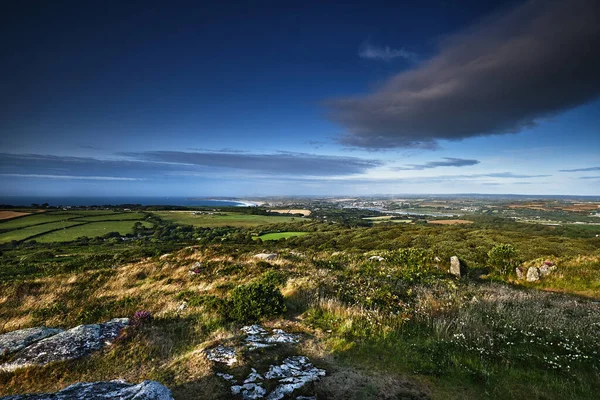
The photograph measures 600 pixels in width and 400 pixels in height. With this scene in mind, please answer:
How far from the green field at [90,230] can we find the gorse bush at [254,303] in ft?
330

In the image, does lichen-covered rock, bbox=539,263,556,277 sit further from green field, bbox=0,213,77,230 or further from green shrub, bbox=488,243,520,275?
green field, bbox=0,213,77,230

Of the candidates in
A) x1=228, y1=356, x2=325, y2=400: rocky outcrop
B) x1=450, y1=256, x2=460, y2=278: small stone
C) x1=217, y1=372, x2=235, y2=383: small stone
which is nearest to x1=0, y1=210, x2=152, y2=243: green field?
x1=217, y1=372, x2=235, y2=383: small stone

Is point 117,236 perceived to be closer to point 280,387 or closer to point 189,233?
point 189,233

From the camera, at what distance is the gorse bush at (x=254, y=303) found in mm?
10281

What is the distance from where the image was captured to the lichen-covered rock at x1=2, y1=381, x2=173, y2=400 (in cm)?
466

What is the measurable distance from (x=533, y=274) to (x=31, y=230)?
426ft

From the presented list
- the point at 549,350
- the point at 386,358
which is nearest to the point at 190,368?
the point at 386,358

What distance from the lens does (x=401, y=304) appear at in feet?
36.6

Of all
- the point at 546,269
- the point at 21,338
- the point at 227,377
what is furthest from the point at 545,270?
the point at 21,338

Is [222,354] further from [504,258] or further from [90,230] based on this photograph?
[90,230]

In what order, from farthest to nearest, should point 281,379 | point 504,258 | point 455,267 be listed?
1. point 504,258
2. point 455,267
3. point 281,379

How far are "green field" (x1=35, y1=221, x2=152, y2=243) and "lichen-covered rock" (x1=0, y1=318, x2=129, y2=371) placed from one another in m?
99.1

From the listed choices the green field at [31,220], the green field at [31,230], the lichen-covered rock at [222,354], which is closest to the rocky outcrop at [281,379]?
the lichen-covered rock at [222,354]

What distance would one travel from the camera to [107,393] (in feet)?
16.4
